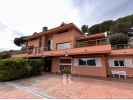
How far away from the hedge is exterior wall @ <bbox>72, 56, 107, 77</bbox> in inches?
274

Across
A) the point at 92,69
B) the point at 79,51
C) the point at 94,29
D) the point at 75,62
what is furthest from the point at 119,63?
the point at 94,29

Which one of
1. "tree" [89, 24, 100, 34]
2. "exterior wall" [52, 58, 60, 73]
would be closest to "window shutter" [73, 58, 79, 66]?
"exterior wall" [52, 58, 60, 73]

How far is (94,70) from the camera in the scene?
18531 millimetres

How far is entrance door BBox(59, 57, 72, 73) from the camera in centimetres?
2168

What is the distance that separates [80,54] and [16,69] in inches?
379

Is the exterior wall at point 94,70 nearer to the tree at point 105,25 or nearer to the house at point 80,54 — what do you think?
the house at point 80,54

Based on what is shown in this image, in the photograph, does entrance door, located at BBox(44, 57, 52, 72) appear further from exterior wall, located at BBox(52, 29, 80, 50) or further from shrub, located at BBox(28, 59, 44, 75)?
shrub, located at BBox(28, 59, 44, 75)

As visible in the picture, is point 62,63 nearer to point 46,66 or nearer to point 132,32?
point 46,66

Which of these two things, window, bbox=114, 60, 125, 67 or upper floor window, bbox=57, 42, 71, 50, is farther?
upper floor window, bbox=57, 42, 71, 50

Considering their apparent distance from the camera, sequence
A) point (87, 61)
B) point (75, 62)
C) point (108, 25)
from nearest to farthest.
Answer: point (87, 61)
point (75, 62)
point (108, 25)

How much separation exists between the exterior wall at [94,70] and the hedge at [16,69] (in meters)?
6.95

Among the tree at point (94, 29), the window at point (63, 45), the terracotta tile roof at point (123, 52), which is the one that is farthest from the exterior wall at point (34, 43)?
the tree at point (94, 29)

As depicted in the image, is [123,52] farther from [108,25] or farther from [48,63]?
[108,25]

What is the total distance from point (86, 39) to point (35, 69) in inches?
417
